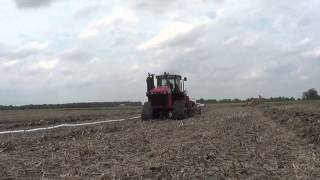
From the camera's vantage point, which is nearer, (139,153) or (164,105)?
(139,153)

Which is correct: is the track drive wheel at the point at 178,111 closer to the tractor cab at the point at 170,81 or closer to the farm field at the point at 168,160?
the tractor cab at the point at 170,81

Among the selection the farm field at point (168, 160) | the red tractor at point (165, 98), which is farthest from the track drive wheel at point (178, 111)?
the farm field at point (168, 160)

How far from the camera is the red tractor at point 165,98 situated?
37338mm

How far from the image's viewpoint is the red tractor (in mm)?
37338

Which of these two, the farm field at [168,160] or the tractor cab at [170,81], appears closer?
the farm field at [168,160]

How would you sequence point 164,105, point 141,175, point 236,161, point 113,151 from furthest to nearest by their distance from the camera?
point 164,105
point 113,151
point 236,161
point 141,175

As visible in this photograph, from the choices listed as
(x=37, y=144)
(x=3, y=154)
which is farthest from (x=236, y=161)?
(x=37, y=144)

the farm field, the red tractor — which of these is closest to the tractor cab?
the red tractor

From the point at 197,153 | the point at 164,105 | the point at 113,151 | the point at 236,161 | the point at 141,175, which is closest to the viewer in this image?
the point at 141,175

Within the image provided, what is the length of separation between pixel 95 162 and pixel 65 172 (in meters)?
1.56

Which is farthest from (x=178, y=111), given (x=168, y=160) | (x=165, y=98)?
(x=168, y=160)

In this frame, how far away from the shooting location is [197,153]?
1427cm

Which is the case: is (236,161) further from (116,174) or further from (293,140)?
(293,140)

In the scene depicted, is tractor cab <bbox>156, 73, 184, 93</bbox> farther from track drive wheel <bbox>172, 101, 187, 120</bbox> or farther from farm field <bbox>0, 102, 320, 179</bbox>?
farm field <bbox>0, 102, 320, 179</bbox>
